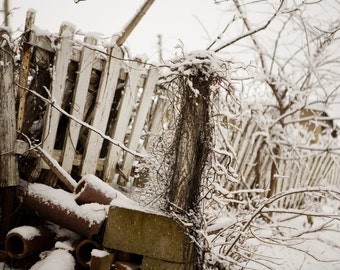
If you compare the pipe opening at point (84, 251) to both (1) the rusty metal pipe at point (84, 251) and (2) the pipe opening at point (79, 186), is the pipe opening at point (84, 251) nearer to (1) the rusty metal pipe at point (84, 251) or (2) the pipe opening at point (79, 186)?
(1) the rusty metal pipe at point (84, 251)

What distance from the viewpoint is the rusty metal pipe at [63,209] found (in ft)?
6.92

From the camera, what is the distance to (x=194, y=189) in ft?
6.26

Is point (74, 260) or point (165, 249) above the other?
point (165, 249)

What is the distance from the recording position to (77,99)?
8.88ft

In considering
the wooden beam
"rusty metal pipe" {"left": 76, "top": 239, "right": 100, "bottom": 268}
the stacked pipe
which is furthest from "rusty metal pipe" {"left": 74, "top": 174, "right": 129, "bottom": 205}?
the wooden beam

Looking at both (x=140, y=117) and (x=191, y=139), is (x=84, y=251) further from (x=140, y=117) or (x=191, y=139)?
(x=140, y=117)

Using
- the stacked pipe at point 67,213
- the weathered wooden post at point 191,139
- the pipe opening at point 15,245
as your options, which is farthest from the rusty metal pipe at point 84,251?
the weathered wooden post at point 191,139

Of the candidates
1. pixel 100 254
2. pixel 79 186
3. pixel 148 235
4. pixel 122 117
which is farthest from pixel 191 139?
pixel 122 117

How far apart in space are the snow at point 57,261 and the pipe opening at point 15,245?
0.83 ft

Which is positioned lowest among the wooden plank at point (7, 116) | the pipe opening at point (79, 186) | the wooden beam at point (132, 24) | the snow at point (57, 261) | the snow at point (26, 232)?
the snow at point (57, 261)

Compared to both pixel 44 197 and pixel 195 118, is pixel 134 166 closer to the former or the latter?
pixel 44 197

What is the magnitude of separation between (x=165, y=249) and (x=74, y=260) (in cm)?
76

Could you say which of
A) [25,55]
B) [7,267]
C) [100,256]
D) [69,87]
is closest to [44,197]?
[7,267]

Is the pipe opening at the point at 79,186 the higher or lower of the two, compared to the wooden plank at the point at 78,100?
lower
